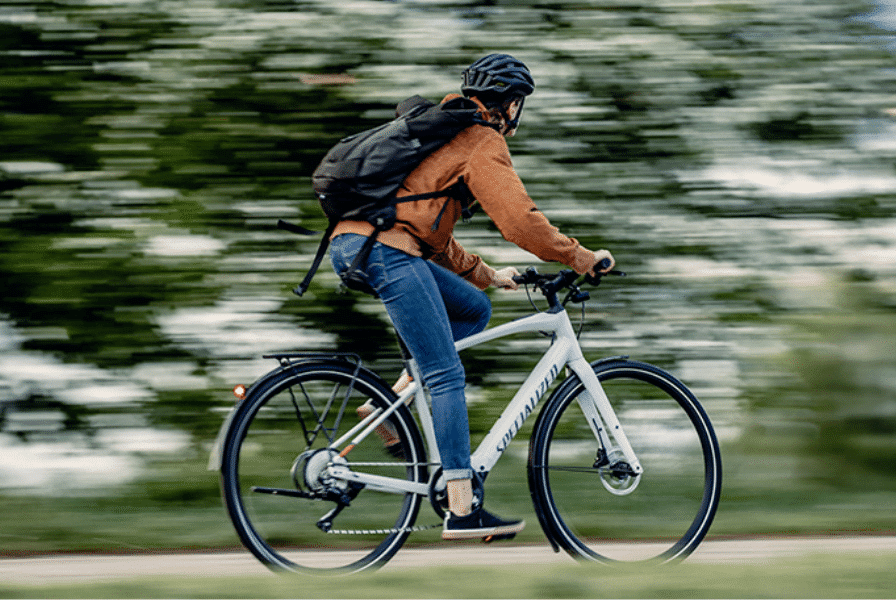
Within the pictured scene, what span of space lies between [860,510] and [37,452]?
3.92 meters

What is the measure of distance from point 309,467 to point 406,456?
0.36 m

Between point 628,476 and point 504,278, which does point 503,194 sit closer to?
point 504,278

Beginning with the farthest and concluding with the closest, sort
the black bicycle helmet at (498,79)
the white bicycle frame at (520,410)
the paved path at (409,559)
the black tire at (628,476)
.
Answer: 1. the paved path at (409,559)
2. the black tire at (628,476)
3. the white bicycle frame at (520,410)
4. the black bicycle helmet at (498,79)

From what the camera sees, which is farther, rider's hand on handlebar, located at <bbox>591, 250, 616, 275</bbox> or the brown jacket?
rider's hand on handlebar, located at <bbox>591, 250, 616, 275</bbox>

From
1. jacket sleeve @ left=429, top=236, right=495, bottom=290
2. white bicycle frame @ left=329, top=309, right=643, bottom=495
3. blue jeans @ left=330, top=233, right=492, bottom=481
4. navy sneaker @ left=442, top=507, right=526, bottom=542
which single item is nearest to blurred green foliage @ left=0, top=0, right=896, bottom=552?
jacket sleeve @ left=429, top=236, right=495, bottom=290

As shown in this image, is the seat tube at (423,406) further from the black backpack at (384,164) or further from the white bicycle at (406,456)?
the black backpack at (384,164)

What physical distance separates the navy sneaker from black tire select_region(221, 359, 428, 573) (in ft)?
0.64

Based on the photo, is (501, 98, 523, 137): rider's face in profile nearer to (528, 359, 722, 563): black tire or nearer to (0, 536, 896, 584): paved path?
(528, 359, 722, 563): black tire

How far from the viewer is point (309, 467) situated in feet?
11.7

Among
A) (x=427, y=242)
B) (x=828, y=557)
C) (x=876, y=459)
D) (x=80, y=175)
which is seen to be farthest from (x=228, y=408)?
(x=876, y=459)

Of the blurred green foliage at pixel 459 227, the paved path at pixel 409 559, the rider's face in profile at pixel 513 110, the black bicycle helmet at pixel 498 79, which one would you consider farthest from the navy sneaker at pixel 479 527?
the black bicycle helmet at pixel 498 79

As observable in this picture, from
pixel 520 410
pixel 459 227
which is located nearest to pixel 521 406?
pixel 520 410

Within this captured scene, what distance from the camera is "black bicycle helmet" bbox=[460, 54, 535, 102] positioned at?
349 cm

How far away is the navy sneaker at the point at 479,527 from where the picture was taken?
11.6 ft
